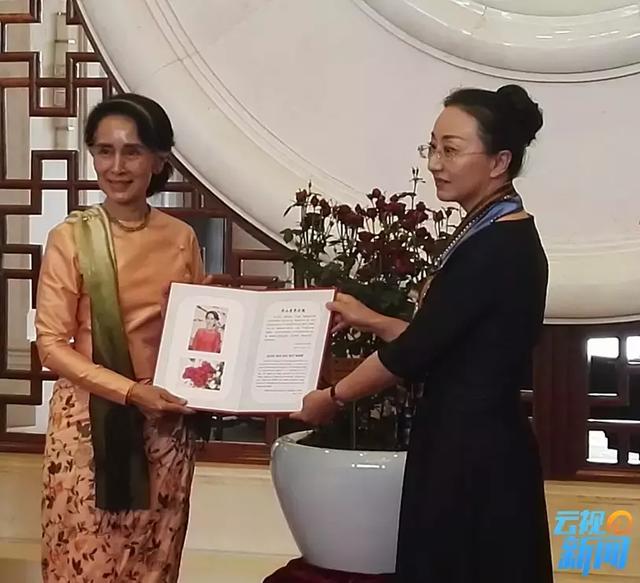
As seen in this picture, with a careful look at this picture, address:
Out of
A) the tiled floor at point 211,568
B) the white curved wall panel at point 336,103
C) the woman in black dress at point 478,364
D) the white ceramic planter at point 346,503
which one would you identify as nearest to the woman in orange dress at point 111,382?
the white ceramic planter at point 346,503

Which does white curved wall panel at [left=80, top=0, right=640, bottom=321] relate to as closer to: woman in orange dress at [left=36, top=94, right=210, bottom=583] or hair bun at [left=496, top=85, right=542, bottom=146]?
woman in orange dress at [left=36, top=94, right=210, bottom=583]

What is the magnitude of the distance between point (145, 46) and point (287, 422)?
3.24 ft

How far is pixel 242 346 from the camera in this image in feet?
5.39

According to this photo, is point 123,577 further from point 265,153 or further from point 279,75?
point 279,75

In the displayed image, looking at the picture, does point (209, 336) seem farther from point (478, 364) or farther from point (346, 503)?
point (478, 364)

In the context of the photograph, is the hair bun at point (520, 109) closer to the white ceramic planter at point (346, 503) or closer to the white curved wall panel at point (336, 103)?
the white ceramic planter at point (346, 503)

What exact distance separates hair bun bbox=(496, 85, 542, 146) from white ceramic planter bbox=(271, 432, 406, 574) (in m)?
0.55

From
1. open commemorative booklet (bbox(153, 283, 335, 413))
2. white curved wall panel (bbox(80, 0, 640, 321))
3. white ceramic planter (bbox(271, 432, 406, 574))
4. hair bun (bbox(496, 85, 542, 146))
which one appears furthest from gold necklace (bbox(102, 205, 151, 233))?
white curved wall panel (bbox(80, 0, 640, 321))

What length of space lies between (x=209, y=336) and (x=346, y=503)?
1.15 ft

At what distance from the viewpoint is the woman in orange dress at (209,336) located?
63.7 inches

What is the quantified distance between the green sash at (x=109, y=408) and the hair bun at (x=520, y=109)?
647mm

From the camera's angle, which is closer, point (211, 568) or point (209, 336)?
point (209, 336)

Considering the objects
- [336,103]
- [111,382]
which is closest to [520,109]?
[111,382]

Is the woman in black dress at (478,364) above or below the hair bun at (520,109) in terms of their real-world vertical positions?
below
